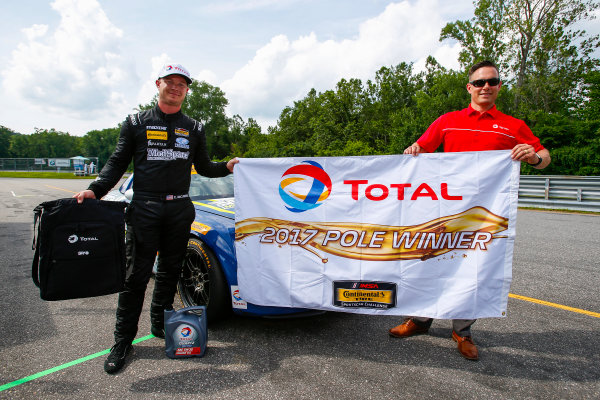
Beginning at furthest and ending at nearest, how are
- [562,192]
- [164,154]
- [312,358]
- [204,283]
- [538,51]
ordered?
[538,51], [562,192], [204,283], [164,154], [312,358]

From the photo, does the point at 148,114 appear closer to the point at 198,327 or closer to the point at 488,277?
the point at 198,327

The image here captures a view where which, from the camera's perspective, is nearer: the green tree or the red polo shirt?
the red polo shirt

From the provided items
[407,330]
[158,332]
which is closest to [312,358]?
[407,330]

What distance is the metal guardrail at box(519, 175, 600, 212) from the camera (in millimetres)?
12312

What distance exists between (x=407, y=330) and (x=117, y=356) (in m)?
2.21

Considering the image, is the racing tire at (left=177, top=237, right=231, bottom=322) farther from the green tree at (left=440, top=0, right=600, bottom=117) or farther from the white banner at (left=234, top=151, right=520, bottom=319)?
the green tree at (left=440, top=0, right=600, bottom=117)

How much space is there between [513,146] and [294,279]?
2006 mm

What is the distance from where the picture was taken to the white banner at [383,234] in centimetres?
264

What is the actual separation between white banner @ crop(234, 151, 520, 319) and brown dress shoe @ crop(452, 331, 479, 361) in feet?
0.72

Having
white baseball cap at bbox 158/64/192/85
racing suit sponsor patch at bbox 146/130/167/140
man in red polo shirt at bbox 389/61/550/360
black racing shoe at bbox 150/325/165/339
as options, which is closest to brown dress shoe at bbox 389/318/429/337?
man in red polo shirt at bbox 389/61/550/360

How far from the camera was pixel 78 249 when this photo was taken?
2.47 metres

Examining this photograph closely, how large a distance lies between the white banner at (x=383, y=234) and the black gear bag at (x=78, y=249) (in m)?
0.91

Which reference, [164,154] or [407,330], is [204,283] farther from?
[407,330]

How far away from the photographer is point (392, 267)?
2732 mm
